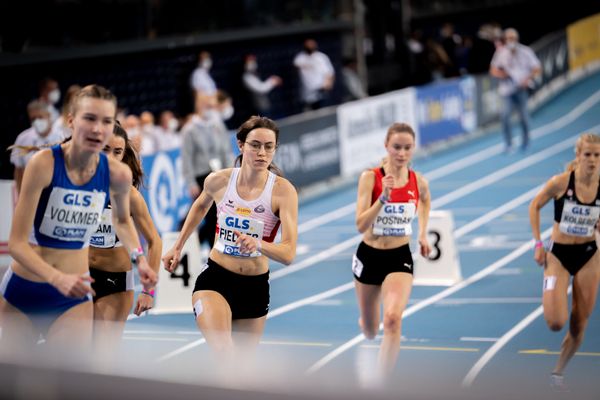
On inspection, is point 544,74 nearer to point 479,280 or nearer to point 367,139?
point 367,139

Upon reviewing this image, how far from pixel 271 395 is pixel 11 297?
3683mm

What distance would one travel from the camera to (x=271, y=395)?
2303 mm

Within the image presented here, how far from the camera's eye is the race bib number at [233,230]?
6883 mm

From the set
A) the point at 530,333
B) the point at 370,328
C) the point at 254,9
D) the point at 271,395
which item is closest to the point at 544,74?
the point at 254,9

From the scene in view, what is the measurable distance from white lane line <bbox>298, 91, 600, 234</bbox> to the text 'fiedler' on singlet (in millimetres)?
8063

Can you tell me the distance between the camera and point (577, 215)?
8531 millimetres

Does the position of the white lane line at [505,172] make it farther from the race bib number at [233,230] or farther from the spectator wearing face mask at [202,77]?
the race bib number at [233,230]

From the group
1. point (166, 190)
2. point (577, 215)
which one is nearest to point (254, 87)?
point (166, 190)

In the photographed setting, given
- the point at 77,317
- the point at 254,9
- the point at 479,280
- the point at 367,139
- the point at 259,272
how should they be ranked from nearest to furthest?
the point at 77,317 < the point at 259,272 < the point at 479,280 < the point at 367,139 < the point at 254,9

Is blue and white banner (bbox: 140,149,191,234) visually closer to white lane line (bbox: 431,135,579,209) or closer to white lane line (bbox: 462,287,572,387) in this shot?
white lane line (bbox: 462,287,572,387)

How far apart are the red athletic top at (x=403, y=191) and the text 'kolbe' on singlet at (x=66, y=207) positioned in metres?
3.39

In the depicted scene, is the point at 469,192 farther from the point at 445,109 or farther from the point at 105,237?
the point at 105,237

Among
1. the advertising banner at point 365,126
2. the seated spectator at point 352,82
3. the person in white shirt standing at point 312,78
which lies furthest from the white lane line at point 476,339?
the seated spectator at point 352,82

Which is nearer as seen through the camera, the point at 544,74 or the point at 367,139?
the point at 367,139
